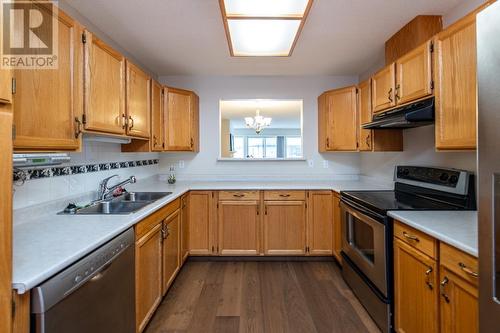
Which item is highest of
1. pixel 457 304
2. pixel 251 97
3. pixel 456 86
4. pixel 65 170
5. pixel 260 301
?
pixel 251 97

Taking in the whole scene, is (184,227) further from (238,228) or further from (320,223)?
(320,223)

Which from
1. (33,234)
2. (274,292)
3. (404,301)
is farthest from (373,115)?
(33,234)

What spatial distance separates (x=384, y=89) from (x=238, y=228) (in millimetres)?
2093

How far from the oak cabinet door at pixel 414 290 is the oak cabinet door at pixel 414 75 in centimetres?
107

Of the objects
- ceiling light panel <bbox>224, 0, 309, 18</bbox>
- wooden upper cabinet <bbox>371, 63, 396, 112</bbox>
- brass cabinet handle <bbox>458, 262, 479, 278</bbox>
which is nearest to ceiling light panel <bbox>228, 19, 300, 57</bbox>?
ceiling light panel <bbox>224, 0, 309, 18</bbox>

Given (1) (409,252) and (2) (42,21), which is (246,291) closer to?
(1) (409,252)

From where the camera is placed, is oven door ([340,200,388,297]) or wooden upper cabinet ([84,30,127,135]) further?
oven door ([340,200,388,297])

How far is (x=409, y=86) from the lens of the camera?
2.00 metres

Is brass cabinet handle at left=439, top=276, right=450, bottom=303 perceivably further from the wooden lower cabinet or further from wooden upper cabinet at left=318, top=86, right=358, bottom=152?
wooden upper cabinet at left=318, top=86, right=358, bottom=152

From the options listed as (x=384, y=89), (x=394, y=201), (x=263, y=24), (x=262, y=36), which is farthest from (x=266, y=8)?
(x=394, y=201)

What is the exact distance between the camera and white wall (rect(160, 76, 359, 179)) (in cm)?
363

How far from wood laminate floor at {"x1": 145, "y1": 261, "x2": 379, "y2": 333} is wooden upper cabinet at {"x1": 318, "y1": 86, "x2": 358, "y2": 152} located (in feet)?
4.74

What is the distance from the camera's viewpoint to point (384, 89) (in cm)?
240

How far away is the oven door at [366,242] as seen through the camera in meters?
1.84
